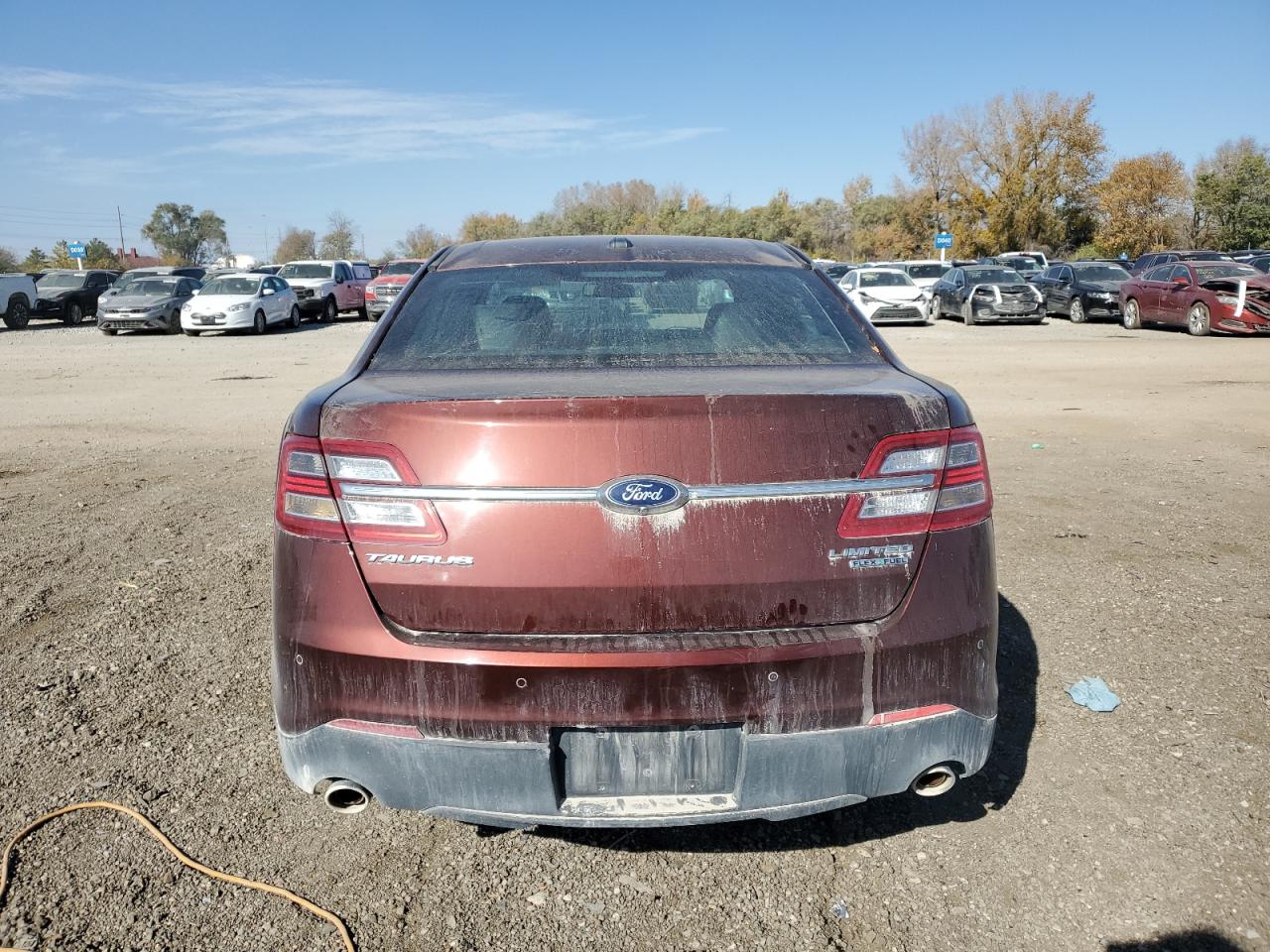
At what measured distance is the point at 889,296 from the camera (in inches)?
1022

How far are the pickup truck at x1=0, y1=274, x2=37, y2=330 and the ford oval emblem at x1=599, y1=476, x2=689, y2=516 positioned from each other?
30992mm

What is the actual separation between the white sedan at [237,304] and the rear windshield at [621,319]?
23.3 meters

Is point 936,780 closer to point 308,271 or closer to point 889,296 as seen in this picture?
point 889,296

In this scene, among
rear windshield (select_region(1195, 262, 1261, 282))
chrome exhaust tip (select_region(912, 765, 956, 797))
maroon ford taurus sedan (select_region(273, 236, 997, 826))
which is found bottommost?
chrome exhaust tip (select_region(912, 765, 956, 797))

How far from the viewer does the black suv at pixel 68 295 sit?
97.3ft

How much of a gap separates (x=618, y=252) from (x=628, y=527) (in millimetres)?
1597

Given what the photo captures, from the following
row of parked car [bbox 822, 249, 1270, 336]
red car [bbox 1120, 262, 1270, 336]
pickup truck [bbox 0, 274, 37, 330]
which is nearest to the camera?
red car [bbox 1120, 262, 1270, 336]

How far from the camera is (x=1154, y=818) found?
2.91 metres

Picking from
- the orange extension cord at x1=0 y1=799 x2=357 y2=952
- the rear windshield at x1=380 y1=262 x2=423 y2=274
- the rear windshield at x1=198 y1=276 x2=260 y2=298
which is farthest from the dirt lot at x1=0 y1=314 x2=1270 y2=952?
the rear windshield at x1=380 y1=262 x2=423 y2=274

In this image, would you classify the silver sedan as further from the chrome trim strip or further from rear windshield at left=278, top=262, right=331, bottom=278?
the chrome trim strip

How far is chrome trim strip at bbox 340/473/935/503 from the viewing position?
218 cm

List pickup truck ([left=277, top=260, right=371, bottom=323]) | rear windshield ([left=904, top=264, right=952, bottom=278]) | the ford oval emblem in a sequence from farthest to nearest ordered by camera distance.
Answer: rear windshield ([left=904, top=264, right=952, bottom=278]), pickup truck ([left=277, top=260, right=371, bottom=323]), the ford oval emblem

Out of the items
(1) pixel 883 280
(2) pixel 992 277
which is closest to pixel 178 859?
(1) pixel 883 280

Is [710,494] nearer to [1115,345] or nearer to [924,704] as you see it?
[924,704]
